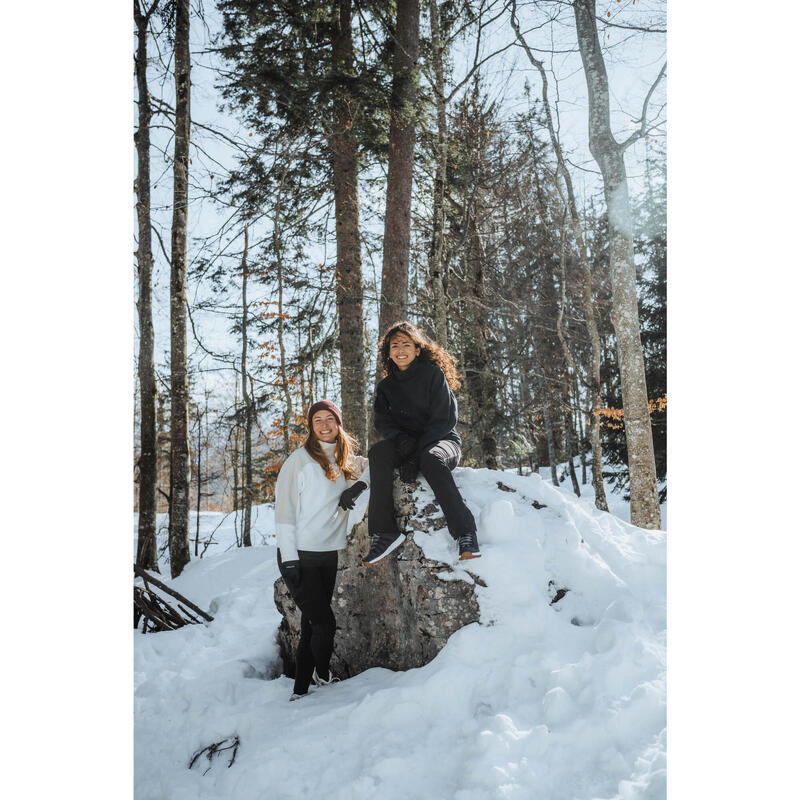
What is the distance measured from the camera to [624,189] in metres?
5.37

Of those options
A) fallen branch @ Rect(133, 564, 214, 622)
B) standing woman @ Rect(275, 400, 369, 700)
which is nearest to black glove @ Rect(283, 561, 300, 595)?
standing woman @ Rect(275, 400, 369, 700)

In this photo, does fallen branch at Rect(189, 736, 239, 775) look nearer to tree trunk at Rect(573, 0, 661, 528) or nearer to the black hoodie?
the black hoodie

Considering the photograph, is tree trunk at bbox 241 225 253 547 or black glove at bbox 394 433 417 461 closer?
black glove at bbox 394 433 417 461

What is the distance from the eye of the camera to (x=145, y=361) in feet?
24.1

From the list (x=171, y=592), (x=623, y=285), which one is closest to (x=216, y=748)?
(x=171, y=592)

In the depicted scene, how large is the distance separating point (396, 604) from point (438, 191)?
224 inches

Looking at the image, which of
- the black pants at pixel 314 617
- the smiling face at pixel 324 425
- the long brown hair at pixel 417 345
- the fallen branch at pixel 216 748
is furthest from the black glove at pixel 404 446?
the fallen branch at pixel 216 748

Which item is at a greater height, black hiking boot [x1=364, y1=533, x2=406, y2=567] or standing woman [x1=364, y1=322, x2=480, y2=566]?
standing woman [x1=364, y1=322, x2=480, y2=566]

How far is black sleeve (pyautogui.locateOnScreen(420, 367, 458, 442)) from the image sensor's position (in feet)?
A: 10.4

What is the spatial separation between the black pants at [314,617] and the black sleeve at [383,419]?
782 millimetres

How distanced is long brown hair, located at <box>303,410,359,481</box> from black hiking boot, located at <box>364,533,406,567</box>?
18.3 inches
